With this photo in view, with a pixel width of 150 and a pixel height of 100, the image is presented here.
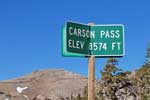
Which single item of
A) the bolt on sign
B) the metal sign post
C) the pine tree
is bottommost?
the pine tree

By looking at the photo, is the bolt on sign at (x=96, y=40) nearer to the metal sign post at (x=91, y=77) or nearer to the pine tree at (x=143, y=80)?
the metal sign post at (x=91, y=77)

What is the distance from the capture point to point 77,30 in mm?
9930

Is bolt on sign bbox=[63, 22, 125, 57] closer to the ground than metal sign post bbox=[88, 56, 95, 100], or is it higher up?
higher up

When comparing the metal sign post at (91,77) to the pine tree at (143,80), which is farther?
the pine tree at (143,80)

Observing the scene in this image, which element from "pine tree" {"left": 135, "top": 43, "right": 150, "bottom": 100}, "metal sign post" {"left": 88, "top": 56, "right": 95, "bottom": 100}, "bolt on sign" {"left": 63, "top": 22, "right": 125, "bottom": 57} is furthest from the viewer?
"pine tree" {"left": 135, "top": 43, "right": 150, "bottom": 100}

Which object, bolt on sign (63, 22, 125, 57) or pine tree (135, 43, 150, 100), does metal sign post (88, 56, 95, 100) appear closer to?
bolt on sign (63, 22, 125, 57)

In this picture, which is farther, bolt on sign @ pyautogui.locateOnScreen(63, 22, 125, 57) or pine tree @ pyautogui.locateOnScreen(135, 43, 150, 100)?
pine tree @ pyautogui.locateOnScreen(135, 43, 150, 100)

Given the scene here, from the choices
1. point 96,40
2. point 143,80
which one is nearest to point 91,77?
point 96,40

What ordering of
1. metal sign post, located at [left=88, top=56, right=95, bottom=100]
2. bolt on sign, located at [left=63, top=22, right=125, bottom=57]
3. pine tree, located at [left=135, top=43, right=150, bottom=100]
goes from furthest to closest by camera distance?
pine tree, located at [left=135, top=43, right=150, bottom=100], metal sign post, located at [left=88, top=56, right=95, bottom=100], bolt on sign, located at [left=63, top=22, right=125, bottom=57]

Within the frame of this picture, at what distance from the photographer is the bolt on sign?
9898 mm

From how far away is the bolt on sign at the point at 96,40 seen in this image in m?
9.90

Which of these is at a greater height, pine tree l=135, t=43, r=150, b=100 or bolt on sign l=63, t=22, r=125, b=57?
bolt on sign l=63, t=22, r=125, b=57

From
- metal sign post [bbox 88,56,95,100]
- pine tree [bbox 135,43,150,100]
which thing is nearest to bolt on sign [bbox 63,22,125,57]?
metal sign post [bbox 88,56,95,100]

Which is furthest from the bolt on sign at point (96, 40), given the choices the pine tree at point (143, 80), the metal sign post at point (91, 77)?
the pine tree at point (143, 80)
